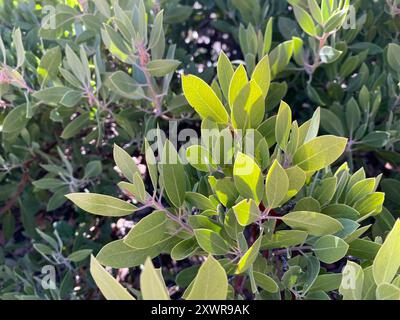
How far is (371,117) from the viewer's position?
1.44 m

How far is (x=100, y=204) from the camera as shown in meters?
0.95

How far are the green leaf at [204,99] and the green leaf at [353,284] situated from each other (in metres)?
0.33

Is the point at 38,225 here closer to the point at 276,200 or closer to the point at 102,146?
the point at 102,146

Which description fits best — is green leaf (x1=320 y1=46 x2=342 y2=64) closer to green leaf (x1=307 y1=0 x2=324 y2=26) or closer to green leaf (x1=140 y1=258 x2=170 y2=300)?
green leaf (x1=307 y1=0 x2=324 y2=26)

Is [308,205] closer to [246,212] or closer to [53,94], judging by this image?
[246,212]

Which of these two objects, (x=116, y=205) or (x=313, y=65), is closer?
(x=116, y=205)

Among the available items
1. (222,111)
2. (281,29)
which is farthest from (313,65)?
(222,111)

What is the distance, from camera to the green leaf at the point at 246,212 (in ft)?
2.81

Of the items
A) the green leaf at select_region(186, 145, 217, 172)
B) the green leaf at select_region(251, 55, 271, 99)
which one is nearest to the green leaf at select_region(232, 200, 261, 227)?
the green leaf at select_region(186, 145, 217, 172)

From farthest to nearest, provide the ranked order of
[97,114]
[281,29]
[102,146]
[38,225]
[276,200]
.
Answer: [38,225]
[102,146]
[281,29]
[97,114]
[276,200]

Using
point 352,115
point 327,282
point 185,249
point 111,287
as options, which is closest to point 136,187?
point 185,249

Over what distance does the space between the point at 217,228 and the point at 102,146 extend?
32.1 inches

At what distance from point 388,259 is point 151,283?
0.35 metres
